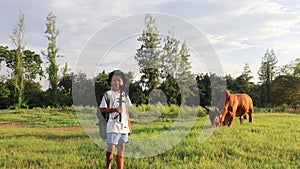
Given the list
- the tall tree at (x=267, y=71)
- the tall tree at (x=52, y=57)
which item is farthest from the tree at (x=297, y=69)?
the tall tree at (x=52, y=57)

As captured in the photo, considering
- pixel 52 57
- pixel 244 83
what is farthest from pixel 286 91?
pixel 52 57

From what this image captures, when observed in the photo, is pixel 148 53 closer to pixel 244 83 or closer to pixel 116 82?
pixel 116 82

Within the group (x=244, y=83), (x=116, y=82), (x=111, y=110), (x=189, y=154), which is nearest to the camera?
(x=111, y=110)

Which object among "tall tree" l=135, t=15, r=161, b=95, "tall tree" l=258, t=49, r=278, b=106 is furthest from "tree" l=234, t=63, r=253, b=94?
"tall tree" l=135, t=15, r=161, b=95

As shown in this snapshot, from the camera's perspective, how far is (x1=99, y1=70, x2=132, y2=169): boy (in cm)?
471

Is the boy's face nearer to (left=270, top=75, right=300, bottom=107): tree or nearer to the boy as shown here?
the boy

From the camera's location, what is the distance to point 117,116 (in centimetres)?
471

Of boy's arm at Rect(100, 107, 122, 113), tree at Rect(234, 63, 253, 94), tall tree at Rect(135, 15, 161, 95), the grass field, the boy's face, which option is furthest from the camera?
tree at Rect(234, 63, 253, 94)

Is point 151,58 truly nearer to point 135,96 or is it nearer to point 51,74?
point 135,96

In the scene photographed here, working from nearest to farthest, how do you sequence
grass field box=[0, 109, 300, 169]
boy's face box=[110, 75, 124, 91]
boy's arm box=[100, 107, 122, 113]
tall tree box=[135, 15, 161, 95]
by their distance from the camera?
boy's arm box=[100, 107, 122, 113] < boy's face box=[110, 75, 124, 91] < grass field box=[0, 109, 300, 169] < tall tree box=[135, 15, 161, 95]

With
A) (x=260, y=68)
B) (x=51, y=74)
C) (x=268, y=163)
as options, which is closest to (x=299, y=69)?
(x=260, y=68)

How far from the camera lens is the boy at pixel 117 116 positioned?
4.71m

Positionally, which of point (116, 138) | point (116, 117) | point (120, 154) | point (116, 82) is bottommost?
point (120, 154)

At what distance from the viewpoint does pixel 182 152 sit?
625 cm
